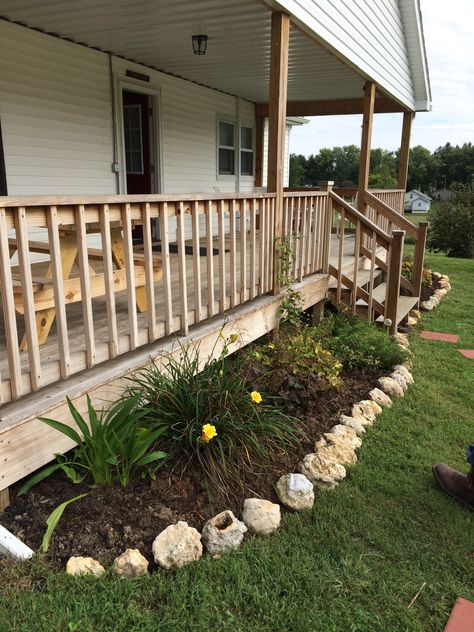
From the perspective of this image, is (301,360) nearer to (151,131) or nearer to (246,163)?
(151,131)

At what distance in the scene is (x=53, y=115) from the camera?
6.06 metres

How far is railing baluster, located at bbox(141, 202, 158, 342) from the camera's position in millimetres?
3168

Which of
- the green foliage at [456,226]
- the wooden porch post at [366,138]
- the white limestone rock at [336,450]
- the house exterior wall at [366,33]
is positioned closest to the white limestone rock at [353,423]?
the white limestone rock at [336,450]

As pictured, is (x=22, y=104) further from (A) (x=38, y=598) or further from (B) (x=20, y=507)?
(A) (x=38, y=598)

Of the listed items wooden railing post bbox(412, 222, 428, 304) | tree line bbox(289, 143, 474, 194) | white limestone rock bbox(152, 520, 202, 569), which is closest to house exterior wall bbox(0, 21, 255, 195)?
wooden railing post bbox(412, 222, 428, 304)

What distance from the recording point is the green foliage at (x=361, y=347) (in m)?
4.92

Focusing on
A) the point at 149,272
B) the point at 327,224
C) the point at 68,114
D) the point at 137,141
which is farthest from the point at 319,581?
the point at 137,141

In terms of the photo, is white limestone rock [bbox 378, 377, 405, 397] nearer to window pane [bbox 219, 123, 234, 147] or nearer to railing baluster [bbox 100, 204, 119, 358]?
railing baluster [bbox 100, 204, 119, 358]

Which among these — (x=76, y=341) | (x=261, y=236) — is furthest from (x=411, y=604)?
(x=261, y=236)

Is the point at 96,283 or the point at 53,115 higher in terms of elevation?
the point at 53,115

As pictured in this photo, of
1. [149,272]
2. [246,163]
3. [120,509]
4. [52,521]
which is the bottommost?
[120,509]

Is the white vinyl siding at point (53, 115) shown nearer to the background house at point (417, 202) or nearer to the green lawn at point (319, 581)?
the green lawn at point (319, 581)

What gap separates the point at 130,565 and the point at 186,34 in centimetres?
551

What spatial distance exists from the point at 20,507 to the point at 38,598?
61cm
